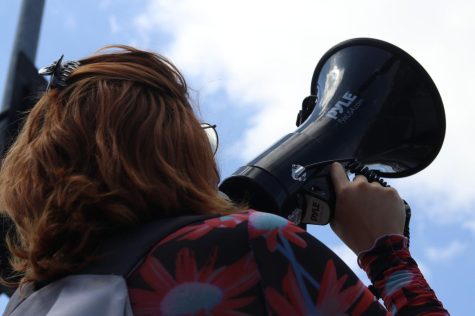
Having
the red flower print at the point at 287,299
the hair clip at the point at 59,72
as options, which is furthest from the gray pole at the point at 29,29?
the red flower print at the point at 287,299

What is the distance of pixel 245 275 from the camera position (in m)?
1.25

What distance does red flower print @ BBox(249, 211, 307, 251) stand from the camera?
127 cm

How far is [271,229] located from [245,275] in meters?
0.08

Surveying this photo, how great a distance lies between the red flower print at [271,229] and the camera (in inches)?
49.9

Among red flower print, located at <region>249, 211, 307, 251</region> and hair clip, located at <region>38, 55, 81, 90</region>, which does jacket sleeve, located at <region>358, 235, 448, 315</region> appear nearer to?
red flower print, located at <region>249, 211, 307, 251</region>

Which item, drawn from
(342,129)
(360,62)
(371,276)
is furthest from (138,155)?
(360,62)

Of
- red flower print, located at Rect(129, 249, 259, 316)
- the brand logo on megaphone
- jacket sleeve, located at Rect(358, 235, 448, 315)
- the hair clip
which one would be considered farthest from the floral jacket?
the brand logo on megaphone

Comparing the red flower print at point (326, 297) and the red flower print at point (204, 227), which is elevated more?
the red flower print at point (204, 227)

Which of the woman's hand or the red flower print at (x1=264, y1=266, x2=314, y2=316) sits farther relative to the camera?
the woman's hand

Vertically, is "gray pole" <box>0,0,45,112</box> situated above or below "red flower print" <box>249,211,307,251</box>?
above

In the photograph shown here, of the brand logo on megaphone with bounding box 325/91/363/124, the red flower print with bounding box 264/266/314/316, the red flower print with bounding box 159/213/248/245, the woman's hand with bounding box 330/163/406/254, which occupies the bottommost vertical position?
the red flower print with bounding box 264/266/314/316

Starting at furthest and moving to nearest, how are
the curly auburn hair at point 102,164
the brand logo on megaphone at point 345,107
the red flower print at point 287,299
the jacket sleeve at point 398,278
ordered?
the brand logo on megaphone at point 345,107, the jacket sleeve at point 398,278, the curly auburn hair at point 102,164, the red flower print at point 287,299

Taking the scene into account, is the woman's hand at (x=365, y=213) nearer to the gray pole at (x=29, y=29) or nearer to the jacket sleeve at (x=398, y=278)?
the jacket sleeve at (x=398, y=278)

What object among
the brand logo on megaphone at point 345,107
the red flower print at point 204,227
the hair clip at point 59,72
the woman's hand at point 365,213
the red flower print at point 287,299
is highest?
the brand logo on megaphone at point 345,107
